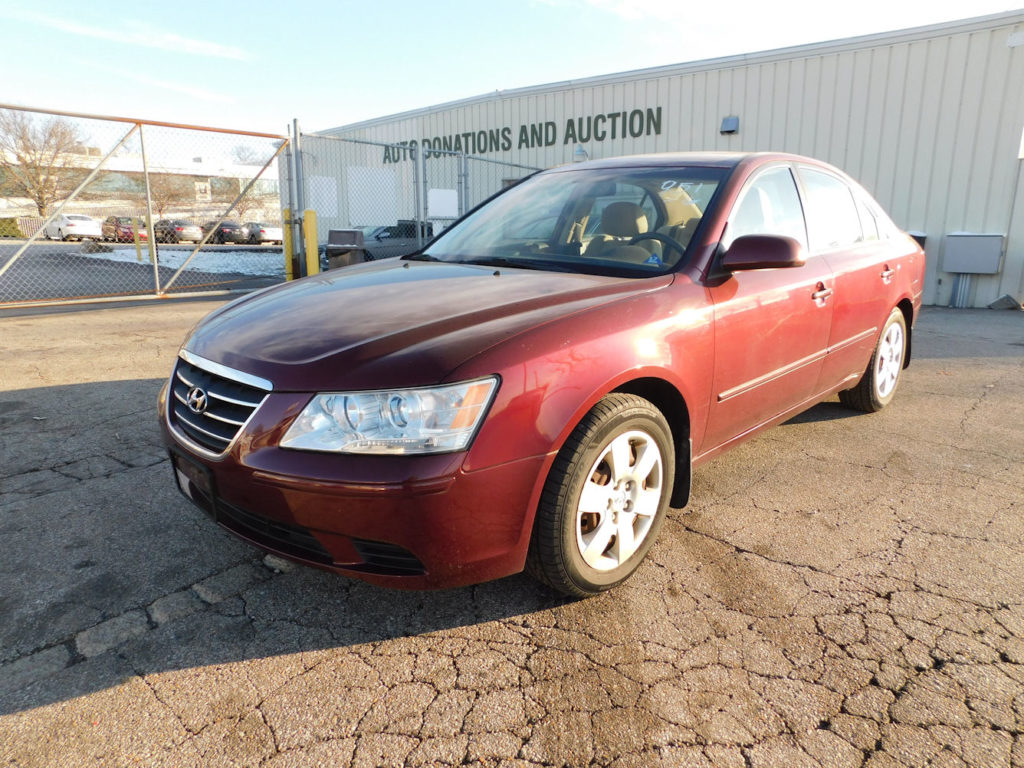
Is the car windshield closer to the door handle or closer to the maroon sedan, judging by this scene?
the maroon sedan

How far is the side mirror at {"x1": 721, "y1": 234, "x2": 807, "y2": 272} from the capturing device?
8.61 ft

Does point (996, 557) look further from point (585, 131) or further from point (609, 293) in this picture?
point (585, 131)

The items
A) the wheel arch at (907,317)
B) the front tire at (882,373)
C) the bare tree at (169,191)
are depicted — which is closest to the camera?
the front tire at (882,373)

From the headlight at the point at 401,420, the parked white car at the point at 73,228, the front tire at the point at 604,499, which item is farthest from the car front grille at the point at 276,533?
the parked white car at the point at 73,228

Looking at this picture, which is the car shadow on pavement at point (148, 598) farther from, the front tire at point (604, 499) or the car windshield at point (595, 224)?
the car windshield at point (595, 224)

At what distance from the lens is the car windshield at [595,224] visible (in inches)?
115

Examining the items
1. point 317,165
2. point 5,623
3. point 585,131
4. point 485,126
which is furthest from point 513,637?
point 317,165

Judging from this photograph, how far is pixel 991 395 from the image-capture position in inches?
207

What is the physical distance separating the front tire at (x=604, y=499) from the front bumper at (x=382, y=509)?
95mm

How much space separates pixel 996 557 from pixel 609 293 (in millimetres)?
1893

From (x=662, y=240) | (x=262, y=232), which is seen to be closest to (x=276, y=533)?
(x=662, y=240)

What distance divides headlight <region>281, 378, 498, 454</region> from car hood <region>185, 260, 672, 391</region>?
45 millimetres

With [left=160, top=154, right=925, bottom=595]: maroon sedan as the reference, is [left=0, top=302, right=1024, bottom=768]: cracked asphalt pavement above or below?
below

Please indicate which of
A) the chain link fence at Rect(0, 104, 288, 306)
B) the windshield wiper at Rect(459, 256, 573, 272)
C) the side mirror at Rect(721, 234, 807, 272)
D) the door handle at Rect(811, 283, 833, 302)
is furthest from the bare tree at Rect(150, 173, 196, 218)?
the side mirror at Rect(721, 234, 807, 272)
